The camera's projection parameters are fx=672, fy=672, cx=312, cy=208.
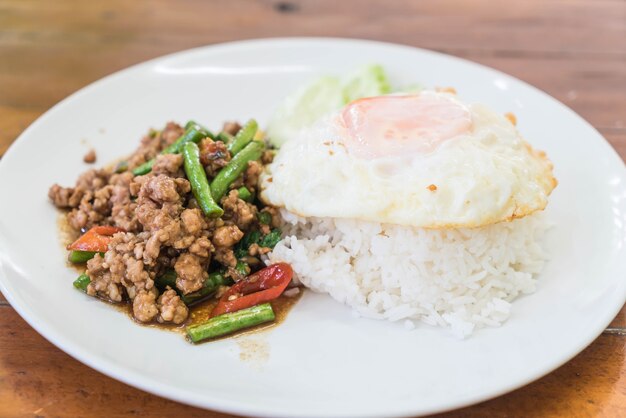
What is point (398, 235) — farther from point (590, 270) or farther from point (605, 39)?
point (605, 39)

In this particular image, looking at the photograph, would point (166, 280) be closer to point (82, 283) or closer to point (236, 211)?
point (82, 283)

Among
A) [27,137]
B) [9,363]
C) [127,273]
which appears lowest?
[9,363]

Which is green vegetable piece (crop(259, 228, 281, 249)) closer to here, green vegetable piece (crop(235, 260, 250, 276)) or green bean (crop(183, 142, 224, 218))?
green vegetable piece (crop(235, 260, 250, 276))

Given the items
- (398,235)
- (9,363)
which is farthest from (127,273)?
(398,235)

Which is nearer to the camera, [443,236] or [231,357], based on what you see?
[231,357]

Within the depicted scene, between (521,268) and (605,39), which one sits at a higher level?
(605,39)

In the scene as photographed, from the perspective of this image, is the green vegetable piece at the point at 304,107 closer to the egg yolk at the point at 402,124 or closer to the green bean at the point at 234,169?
the green bean at the point at 234,169

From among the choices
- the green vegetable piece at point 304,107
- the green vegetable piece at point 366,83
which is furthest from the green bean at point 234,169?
the green vegetable piece at point 366,83
